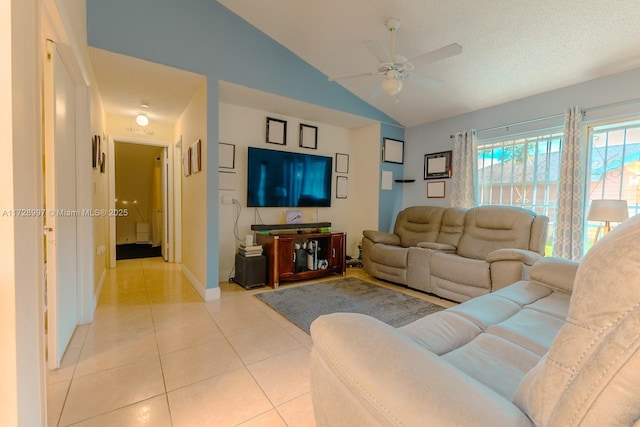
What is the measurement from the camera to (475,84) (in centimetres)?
332

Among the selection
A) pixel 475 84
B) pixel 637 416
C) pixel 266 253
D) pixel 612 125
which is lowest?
pixel 266 253

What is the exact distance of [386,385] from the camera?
585 millimetres

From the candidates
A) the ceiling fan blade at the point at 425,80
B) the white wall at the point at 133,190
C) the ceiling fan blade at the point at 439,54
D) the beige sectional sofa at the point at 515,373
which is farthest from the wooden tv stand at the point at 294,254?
the white wall at the point at 133,190

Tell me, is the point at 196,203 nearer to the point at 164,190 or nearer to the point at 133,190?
the point at 164,190

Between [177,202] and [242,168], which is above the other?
[242,168]

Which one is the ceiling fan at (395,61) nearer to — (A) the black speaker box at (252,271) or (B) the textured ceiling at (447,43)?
(B) the textured ceiling at (447,43)

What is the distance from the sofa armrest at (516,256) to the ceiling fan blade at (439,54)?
1805mm

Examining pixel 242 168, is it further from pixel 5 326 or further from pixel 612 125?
pixel 612 125

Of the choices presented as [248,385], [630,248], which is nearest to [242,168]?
[248,385]

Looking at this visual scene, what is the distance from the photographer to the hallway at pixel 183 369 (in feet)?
4.46

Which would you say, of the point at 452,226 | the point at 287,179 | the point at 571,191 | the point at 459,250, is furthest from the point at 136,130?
the point at 571,191

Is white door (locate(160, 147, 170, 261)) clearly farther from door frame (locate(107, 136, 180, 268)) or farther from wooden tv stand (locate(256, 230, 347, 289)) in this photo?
wooden tv stand (locate(256, 230, 347, 289))

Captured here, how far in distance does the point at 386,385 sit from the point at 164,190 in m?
5.03

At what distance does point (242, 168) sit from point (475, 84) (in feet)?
10.1
